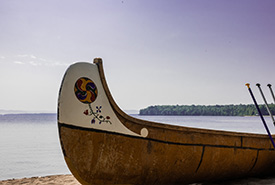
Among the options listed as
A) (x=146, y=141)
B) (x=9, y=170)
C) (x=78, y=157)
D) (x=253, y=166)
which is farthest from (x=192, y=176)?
(x=9, y=170)

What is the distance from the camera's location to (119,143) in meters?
2.47

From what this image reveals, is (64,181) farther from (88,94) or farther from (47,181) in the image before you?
(88,94)

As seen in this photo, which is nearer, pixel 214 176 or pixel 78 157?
pixel 78 157

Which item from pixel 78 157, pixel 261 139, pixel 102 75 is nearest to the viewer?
pixel 78 157

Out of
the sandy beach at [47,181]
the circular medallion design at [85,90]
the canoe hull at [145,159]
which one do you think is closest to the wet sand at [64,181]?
the sandy beach at [47,181]

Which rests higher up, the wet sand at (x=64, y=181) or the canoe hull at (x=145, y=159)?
the canoe hull at (x=145, y=159)

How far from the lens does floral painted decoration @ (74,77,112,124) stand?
235cm

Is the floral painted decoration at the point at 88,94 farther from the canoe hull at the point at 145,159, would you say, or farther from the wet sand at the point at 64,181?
the wet sand at the point at 64,181

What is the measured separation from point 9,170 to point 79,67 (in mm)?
4590

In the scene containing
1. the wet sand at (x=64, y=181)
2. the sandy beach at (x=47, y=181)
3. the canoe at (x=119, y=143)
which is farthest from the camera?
the sandy beach at (x=47, y=181)

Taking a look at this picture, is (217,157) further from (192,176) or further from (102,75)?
(102,75)

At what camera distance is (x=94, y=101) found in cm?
241

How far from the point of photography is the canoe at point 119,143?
2.32 m

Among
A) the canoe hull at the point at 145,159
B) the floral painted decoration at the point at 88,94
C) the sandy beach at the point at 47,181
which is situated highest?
the floral painted decoration at the point at 88,94
